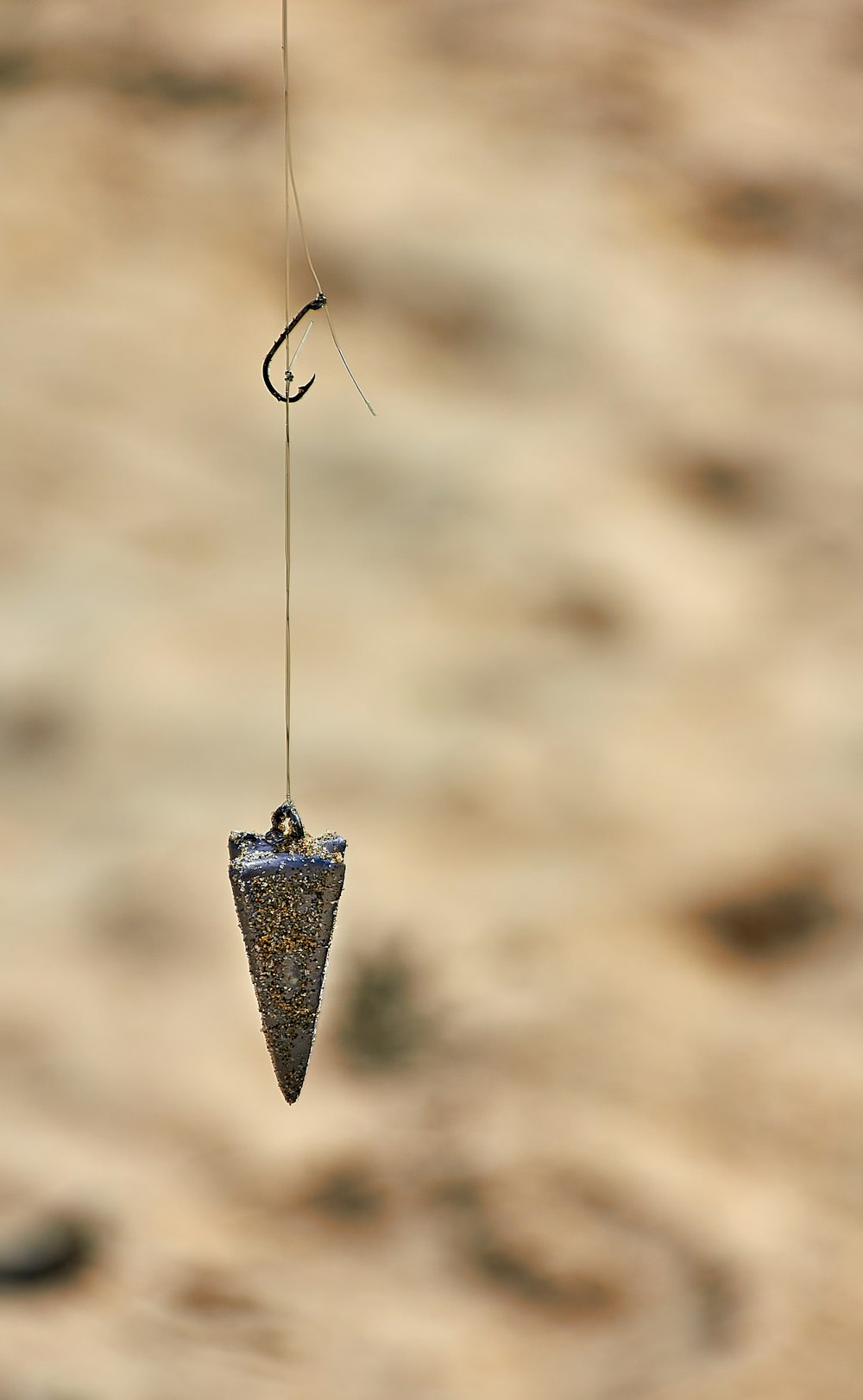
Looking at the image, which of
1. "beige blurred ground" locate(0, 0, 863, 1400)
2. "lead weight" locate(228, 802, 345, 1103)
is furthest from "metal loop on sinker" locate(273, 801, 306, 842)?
"beige blurred ground" locate(0, 0, 863, 1400)

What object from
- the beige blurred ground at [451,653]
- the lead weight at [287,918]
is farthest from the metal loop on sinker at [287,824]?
the beige blurred ground at [451,653]

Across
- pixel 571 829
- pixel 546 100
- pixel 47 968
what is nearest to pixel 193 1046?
pixel 47 968

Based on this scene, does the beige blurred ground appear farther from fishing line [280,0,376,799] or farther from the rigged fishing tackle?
the rigged fishing tackle

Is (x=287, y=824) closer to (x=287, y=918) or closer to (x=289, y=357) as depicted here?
(x=287, y=918)

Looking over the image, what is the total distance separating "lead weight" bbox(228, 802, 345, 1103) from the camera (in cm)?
175

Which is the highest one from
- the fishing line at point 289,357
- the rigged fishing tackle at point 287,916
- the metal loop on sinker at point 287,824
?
the fishing line at point 289,357

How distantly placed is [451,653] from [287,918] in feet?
3.85

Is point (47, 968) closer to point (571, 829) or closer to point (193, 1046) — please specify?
point (193, 1046)

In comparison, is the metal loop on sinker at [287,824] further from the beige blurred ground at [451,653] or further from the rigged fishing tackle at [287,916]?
the beige blurred ground at [451,653]

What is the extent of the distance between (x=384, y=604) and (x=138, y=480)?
498 millimetres

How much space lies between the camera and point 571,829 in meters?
2.83

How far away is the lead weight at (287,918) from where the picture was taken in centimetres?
175

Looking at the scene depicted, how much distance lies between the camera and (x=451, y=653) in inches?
113

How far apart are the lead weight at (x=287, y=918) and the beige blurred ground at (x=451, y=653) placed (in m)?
0.93
